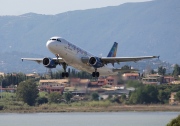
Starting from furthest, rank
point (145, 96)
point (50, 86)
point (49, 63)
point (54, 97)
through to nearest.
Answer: point (50, 86), point (54, 97), point (145, 96), point (49, 63)

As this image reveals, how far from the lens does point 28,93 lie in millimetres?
149625

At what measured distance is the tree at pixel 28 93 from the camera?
148125 mm

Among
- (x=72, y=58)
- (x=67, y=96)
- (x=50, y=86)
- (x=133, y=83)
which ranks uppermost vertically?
(x=72, y=58)

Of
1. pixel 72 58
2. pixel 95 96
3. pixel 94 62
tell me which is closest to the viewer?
pixel 72 58

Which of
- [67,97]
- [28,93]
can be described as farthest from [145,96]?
[28,93]

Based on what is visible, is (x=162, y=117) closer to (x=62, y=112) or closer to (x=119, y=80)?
(x=62, y=112)

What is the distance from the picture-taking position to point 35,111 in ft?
470

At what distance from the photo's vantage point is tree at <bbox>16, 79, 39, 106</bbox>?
148 m

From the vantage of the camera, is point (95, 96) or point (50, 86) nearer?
point (95, 96)

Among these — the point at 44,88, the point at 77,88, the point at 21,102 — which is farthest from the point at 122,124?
the point at 44,88

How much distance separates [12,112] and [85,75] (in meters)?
28.9

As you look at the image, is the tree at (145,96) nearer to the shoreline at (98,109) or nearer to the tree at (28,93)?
the shoreline at (98,109)

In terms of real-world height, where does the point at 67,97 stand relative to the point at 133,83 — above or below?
below

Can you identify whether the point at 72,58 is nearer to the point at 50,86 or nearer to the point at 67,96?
the point at 67,96
